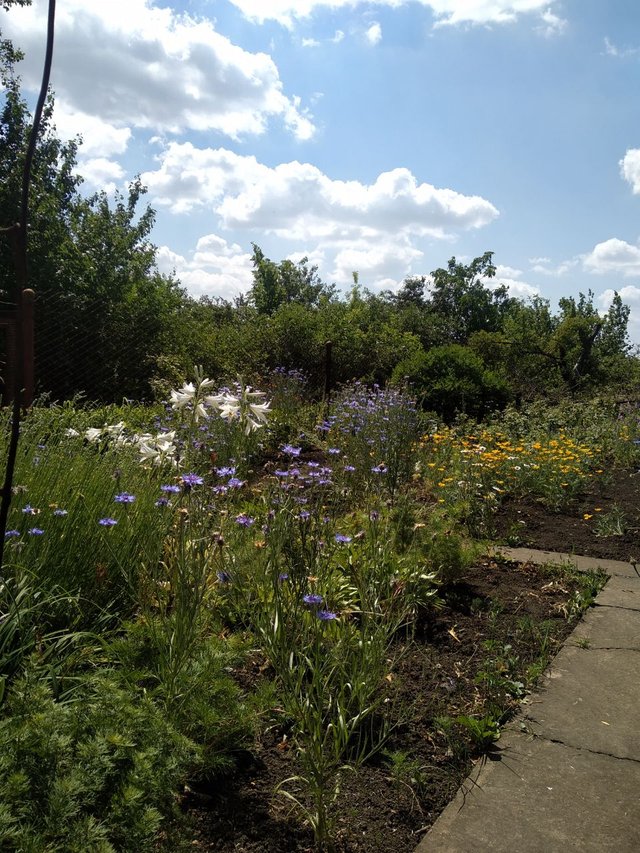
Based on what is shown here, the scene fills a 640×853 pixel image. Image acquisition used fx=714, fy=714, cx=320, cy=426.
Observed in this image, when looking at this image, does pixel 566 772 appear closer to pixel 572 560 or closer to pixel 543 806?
pixel 543 806

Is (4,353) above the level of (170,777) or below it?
above

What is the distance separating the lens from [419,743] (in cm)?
215

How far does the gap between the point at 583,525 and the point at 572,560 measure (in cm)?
87

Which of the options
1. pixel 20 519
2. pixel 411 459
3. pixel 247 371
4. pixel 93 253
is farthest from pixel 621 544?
pixel 93 253

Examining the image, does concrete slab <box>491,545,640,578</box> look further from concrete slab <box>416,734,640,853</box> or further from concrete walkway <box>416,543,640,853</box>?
concrete slab <box>416,734,640,853</box>

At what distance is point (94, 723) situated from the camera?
64.2 inches

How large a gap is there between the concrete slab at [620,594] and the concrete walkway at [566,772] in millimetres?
417

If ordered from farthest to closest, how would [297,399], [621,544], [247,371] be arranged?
[247,371]
[297,399]
[621,544]

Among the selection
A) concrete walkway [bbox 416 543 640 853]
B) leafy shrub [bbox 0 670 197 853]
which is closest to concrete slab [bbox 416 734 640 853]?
concrete walkway [bbox 416 543 640 853]

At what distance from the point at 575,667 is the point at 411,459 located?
275 centimetres

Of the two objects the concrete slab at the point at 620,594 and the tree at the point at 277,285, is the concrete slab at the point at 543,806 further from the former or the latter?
the tree at the point at 277,285

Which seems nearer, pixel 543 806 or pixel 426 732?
pixel 543 806

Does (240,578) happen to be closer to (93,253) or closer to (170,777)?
(170,777)

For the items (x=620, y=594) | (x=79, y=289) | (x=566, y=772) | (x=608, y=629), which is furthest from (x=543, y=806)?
(x=79, y=289)
